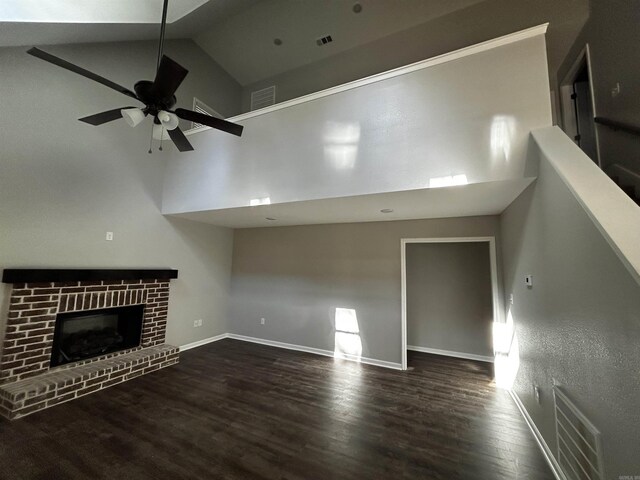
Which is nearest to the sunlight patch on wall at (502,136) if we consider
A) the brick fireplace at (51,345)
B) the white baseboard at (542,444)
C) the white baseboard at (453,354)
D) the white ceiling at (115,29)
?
the white baseboard at (542,444)

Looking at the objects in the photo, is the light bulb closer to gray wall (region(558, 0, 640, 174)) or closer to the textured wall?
the textured wall

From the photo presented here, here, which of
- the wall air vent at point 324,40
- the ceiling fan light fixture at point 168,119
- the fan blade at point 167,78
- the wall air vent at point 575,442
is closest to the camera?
the wall air vent at point 575,442

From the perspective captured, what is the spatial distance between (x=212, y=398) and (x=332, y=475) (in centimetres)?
168

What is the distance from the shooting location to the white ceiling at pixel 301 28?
4223mm

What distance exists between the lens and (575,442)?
1611 millimetres

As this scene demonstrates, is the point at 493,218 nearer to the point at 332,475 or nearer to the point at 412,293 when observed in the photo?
the point at 412,293

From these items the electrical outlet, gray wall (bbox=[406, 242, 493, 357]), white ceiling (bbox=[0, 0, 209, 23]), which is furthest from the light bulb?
gray wall (bbox=[406, 242, 493, 357])

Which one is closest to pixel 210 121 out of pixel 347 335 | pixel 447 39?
pixel 347 335

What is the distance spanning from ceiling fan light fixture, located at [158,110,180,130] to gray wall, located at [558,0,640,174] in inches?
178

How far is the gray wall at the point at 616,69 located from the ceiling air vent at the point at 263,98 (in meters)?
5.21

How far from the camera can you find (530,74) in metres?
2.29

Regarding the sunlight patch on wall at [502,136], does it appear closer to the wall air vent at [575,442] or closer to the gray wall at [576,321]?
the gray wall at [576,321]

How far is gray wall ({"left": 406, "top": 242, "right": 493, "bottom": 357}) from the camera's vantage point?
4.48 metres

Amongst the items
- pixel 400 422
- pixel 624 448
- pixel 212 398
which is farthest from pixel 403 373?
pixel 624 448
